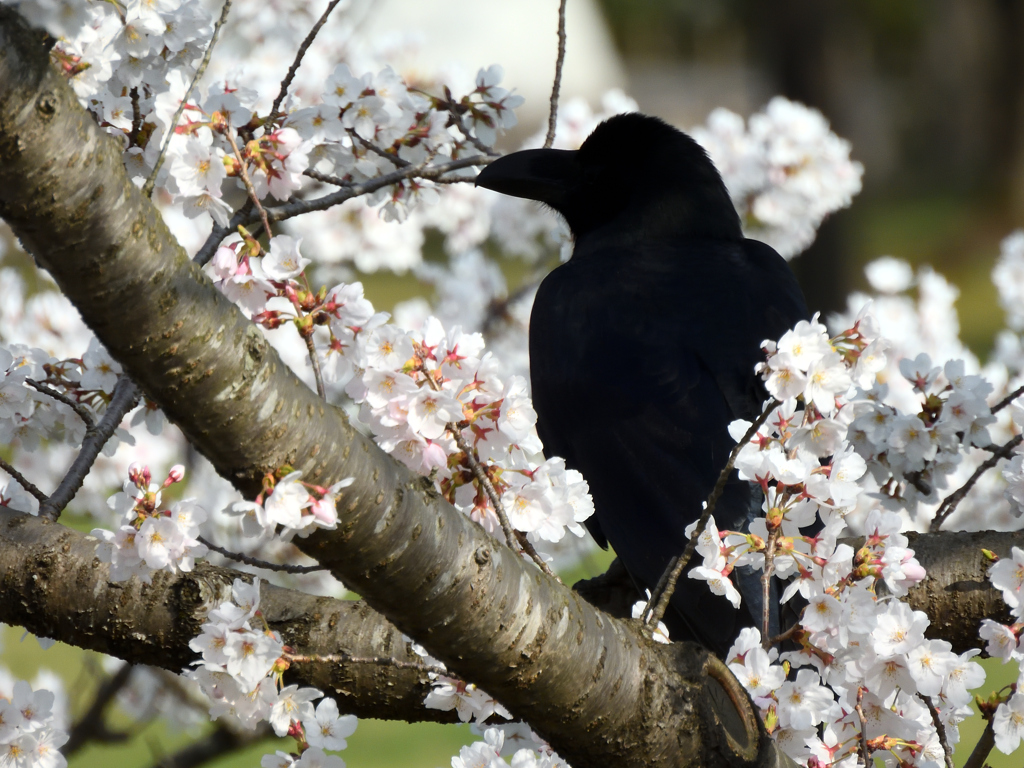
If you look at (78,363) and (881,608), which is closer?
(881,608)

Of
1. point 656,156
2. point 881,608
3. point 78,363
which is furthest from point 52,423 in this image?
point 656,156

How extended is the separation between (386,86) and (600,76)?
2863cm

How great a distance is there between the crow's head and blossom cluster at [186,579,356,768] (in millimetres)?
1900

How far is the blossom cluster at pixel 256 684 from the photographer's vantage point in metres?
1.34

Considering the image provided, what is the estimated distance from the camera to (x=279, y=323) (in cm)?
142

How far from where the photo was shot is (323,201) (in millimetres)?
1996

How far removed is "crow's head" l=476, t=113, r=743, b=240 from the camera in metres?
3.10

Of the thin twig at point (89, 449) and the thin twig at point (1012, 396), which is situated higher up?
the thin twig at point (1012, 396)

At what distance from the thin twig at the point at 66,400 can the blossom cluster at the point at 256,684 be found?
57 centimetres

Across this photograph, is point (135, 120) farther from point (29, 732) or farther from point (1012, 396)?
point (1012, 396)

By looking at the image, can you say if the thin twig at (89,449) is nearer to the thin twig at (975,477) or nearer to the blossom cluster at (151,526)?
the blossom cluster at (151,526)

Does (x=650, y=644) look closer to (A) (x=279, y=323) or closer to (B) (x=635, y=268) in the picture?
(A) (x=279, y=323)

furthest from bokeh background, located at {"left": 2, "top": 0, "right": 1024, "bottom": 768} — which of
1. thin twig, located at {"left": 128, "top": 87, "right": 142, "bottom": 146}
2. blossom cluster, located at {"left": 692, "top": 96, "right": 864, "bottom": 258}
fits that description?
thin twig, located at {"left": 128, "top": 87, "right": 142, "bottom": 146}

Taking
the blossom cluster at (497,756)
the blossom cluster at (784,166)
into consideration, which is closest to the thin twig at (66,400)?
the blossom cluster at (497,756)
